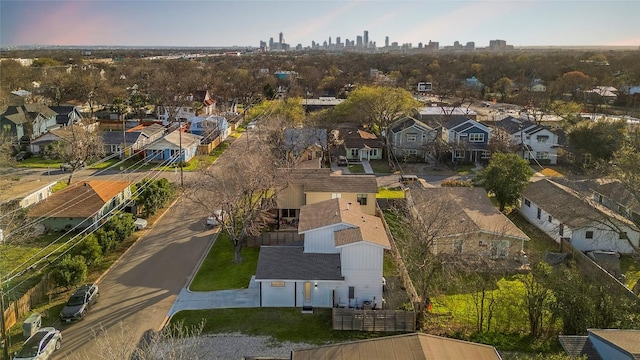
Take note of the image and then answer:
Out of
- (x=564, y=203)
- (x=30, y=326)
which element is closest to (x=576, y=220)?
(x=564, y=203)

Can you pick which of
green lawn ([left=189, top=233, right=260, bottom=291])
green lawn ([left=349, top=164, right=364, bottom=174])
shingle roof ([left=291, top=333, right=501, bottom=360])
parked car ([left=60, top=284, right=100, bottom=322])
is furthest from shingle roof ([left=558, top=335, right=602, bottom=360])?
green lawn ([left=349, top=164, right=364, bottom=174])

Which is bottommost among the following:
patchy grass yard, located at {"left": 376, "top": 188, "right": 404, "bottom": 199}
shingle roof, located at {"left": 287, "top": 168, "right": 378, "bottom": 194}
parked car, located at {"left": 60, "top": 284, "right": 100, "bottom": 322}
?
parked car, located at {"left": 60, "top": 284, "right": 100, "bottom": 322}

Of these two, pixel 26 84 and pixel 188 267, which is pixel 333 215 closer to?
pixel 188 267

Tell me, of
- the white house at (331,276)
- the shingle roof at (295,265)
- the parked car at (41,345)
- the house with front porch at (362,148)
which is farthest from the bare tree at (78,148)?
the white house at (331,276)

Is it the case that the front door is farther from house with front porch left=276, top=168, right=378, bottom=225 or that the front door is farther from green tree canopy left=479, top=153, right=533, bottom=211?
green tree canopy left=479, top=153, right=533, bottom=211

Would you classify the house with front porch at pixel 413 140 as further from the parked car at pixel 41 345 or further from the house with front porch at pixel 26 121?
the house with front porch at pixel 26 121

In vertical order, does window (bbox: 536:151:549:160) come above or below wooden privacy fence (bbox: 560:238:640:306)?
above
